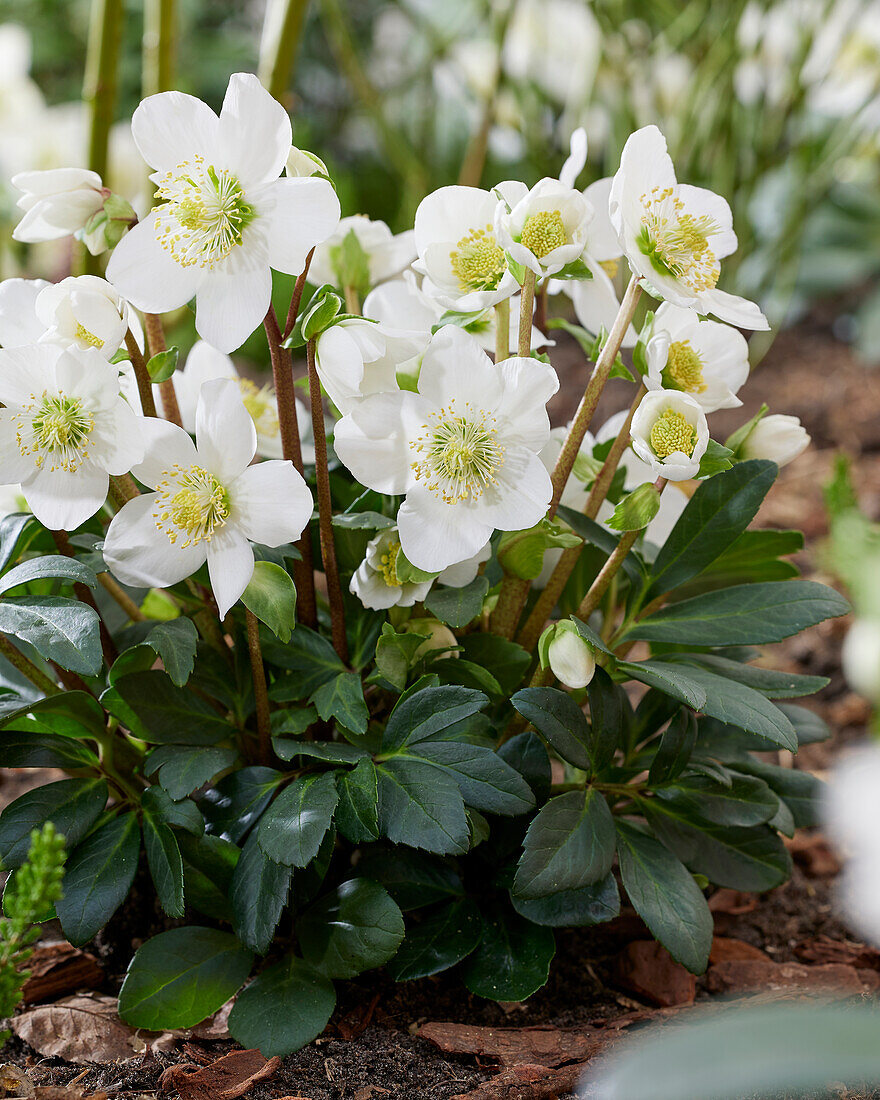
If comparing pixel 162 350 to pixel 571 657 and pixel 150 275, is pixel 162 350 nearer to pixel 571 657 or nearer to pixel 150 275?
pixel 150 275

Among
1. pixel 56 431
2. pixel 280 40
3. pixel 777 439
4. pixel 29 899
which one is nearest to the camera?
pixel 29 899

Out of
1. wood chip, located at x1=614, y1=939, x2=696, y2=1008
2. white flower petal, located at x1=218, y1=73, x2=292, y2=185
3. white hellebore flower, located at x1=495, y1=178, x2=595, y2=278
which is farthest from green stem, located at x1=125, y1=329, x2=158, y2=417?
wood chip, located at x1=614, y1=939, x2=696, y2=1008

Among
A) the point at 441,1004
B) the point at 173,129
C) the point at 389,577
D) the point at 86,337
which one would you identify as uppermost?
the point at 173,129

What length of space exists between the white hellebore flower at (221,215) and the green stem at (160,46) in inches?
23.3

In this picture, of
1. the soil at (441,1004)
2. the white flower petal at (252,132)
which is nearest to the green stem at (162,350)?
the white flower petal at (252,132)

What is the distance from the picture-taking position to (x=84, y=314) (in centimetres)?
53

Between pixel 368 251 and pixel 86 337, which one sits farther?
pixel 368 251

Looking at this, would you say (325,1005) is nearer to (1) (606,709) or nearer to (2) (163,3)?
(1) (606,709)

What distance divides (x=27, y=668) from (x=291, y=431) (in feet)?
0.75

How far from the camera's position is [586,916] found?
0.59m

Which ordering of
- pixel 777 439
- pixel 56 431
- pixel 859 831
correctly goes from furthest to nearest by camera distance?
pixel 859 831 → pixel 777 439 → pixel 56 431

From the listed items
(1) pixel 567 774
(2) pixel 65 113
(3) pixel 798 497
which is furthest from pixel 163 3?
(3) pixel 798 497

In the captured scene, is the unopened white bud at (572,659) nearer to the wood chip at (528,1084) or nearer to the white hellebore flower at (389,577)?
the white hellebore flower at (389,577)

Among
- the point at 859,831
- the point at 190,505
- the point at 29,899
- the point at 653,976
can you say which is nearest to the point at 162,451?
the point at 190,505
